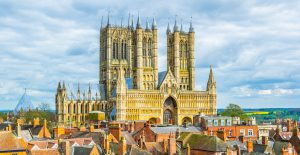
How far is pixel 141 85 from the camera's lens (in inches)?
6299

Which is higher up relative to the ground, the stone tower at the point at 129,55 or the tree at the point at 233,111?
the stone tower at the point at 129,55

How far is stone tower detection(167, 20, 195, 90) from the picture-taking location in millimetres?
171125

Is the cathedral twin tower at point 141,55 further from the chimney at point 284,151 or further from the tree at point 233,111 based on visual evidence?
the chimney at point 284,151

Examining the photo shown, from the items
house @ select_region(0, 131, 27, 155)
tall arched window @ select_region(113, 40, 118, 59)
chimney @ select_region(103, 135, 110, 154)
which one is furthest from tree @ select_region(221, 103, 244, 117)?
house @ select_region(0, 131, 27, 155)

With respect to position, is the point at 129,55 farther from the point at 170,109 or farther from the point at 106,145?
the point at 106,145

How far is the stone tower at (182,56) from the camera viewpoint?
171 metres

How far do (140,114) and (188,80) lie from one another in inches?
1041

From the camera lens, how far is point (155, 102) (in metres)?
156

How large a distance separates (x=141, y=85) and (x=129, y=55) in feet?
43.2

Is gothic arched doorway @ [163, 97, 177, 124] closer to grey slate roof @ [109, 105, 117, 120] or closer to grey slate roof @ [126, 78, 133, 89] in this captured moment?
grey slate roof @ [126, 78, 133, 89]

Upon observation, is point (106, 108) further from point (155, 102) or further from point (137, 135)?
point (137, 135)

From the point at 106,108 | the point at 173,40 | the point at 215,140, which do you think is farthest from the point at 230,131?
the point at 173,40

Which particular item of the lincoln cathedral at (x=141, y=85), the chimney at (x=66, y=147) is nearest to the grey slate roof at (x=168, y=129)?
the chimney at (x=66, y=147)

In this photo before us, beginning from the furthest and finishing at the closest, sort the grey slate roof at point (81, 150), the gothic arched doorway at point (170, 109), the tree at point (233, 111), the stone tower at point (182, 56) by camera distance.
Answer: the stone tower at point (182, 56), the gothic arched doorway at point (170, 109), the tree at point (233, 111), the grey slate roof at point (81, 150)
